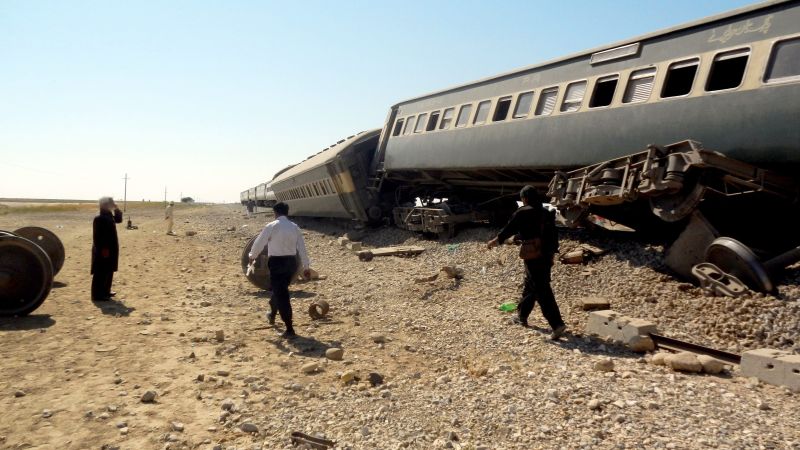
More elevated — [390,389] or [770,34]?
[770,34]

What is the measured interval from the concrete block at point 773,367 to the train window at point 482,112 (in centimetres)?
844

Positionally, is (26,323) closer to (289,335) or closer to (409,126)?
(289,335)

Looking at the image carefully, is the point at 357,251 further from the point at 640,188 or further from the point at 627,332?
the point at 627,332

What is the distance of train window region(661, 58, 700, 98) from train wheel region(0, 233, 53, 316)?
29.5 feet

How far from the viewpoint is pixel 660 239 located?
31.6 feet

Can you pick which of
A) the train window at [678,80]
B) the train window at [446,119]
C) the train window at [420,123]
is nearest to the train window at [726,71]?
the train window at [678,80]

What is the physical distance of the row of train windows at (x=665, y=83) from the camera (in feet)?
23.1

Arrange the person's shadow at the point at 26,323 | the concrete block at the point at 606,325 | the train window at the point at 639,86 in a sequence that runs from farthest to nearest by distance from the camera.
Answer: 1. the train window at the point at 639,86
2. the person's shadow at the point at 26,323
3. the concrete block at the point at 606,325

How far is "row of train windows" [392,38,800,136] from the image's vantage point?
7051 millimetres

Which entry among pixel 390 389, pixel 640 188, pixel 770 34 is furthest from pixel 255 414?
pixel 770 34

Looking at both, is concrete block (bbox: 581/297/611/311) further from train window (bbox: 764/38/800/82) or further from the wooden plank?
the wooden plank

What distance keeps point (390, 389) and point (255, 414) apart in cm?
117

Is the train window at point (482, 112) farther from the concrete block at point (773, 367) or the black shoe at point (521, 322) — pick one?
the concrete block at point (773, 367)

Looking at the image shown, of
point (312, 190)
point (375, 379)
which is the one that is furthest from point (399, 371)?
point (312, 190)
